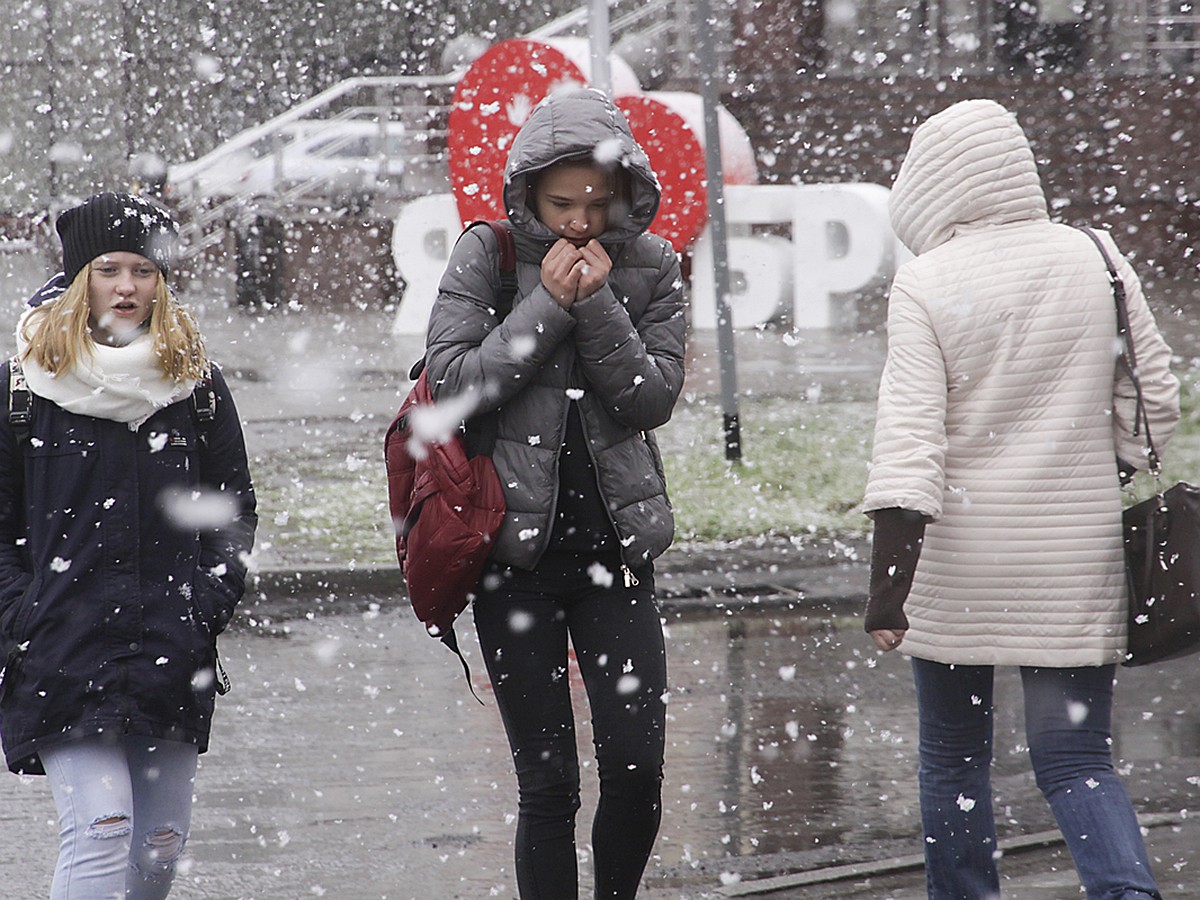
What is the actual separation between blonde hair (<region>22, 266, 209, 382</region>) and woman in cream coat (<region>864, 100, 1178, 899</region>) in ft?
4.49

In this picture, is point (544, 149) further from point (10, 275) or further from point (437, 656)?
point (10, 275)

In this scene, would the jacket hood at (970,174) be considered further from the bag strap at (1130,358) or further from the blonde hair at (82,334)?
the blonde hair at (82,334)

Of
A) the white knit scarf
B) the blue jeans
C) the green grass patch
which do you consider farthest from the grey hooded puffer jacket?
the green grass patch

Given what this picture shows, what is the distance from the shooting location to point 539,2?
1384 inches

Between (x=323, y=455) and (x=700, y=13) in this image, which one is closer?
(x=700, y=13)

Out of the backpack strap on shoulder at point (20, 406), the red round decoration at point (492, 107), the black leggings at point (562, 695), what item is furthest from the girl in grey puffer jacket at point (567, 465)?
the red round decoration at point (492, 107)

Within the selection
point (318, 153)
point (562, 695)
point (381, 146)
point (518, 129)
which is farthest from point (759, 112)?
point (562, 695)

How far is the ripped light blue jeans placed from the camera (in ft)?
10.3

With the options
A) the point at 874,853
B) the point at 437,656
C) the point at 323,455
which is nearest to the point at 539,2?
the point at 323,455

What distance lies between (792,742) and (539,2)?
31132 millimetres

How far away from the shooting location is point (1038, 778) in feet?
11.2

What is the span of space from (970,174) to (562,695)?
1333 mm

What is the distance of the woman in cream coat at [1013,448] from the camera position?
3340 millimetres

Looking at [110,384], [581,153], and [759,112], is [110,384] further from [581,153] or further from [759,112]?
[759,112]
